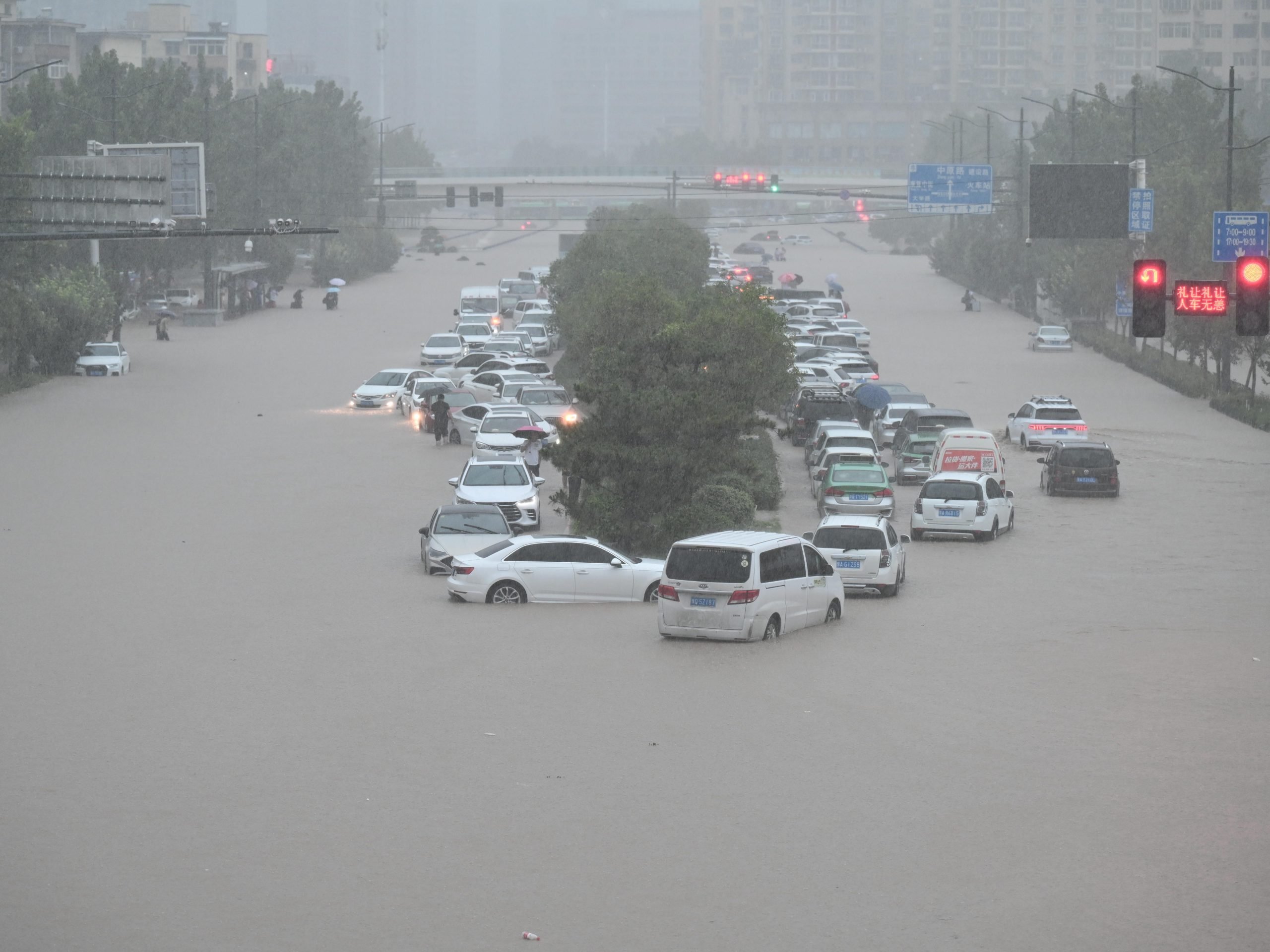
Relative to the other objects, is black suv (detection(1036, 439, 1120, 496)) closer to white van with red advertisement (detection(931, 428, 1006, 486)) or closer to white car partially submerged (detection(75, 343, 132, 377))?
white van with red advertisement (detection(931, 428, 1006, 486))

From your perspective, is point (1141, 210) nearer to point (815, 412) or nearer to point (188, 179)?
point (815, 412)

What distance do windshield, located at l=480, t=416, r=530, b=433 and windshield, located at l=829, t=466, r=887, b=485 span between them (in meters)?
9.91

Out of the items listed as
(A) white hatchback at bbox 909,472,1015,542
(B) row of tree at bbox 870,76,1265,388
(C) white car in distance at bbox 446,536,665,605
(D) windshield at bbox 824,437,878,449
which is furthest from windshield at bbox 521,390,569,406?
(C) white car in distance at bbox 446,536,665,605

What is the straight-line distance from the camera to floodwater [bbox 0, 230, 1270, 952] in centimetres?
1308

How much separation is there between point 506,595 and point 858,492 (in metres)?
10.7

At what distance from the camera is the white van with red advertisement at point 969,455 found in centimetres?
3838

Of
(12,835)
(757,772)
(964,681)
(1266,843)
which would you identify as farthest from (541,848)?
(964,681)

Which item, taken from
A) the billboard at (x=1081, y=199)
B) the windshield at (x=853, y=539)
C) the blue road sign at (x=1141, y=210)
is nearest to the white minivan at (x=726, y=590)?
the windshield at (x=853, y=539)

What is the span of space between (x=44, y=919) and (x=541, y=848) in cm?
370

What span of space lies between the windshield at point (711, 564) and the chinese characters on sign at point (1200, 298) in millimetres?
5951

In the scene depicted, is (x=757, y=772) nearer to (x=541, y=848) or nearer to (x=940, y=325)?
(x=541, y=848)

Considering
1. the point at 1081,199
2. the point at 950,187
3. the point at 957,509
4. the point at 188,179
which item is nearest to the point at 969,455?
the point at 957,509

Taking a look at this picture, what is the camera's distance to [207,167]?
8450 centimetres

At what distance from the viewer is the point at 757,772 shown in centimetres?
1681
